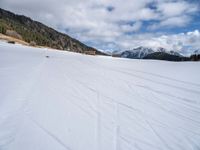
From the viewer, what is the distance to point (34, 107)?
2.54 m

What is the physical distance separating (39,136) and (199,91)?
8.84 ft

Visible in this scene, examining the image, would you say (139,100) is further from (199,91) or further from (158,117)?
(199,91)

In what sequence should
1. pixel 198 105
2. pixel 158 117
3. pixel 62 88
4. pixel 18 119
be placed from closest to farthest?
pixel 18 119
pixel 158 117
pixel 198 105
pixel 62 88

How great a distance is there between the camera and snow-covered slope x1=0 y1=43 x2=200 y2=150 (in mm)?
1912

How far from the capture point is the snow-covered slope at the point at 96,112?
1912mm

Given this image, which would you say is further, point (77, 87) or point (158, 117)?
point (77, 87)

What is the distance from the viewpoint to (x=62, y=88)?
3355 millimetres

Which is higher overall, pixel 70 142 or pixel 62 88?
pixel 62 88

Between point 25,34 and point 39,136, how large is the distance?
107m

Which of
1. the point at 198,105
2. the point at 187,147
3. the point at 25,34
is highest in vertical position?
the point at 25,34

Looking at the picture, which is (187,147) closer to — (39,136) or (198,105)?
(198,105)

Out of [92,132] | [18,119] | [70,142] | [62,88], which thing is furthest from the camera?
[62,88]

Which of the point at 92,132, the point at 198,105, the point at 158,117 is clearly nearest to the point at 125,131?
the point at 92,132

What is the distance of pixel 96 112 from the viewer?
2549 mm
